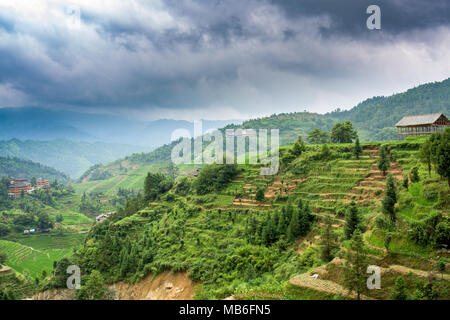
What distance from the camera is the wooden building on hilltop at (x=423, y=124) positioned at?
27.2 m

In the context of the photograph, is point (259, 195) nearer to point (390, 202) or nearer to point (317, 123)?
point (390, 202)

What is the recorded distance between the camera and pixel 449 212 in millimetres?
14133

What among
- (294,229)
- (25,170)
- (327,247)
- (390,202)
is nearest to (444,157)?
(390,202)

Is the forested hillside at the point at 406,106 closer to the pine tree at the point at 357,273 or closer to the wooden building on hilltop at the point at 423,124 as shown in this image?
the wooden building on hilltop at the point at 423,124

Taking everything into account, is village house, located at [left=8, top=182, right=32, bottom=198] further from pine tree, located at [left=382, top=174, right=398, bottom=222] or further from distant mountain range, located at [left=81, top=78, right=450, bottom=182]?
pine tree, located at [left=382, top=174, right=398, bottom=222]

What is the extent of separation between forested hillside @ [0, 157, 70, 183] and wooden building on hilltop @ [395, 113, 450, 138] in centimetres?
16309

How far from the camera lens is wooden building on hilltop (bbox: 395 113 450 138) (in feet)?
89.1

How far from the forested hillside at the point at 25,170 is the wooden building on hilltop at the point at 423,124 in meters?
163

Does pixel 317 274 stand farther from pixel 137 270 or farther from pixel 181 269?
pixel 137 270

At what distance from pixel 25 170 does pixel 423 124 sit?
178m

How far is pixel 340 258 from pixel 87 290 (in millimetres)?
23499

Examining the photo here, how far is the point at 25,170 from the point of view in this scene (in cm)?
15288

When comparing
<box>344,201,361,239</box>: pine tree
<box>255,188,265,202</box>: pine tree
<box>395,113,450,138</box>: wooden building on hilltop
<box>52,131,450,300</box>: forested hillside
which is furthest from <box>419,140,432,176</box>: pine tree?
<box>255,188,265,202</box>: pine tree

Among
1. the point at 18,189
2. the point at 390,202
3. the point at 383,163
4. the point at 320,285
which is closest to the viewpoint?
the point at 320,285
